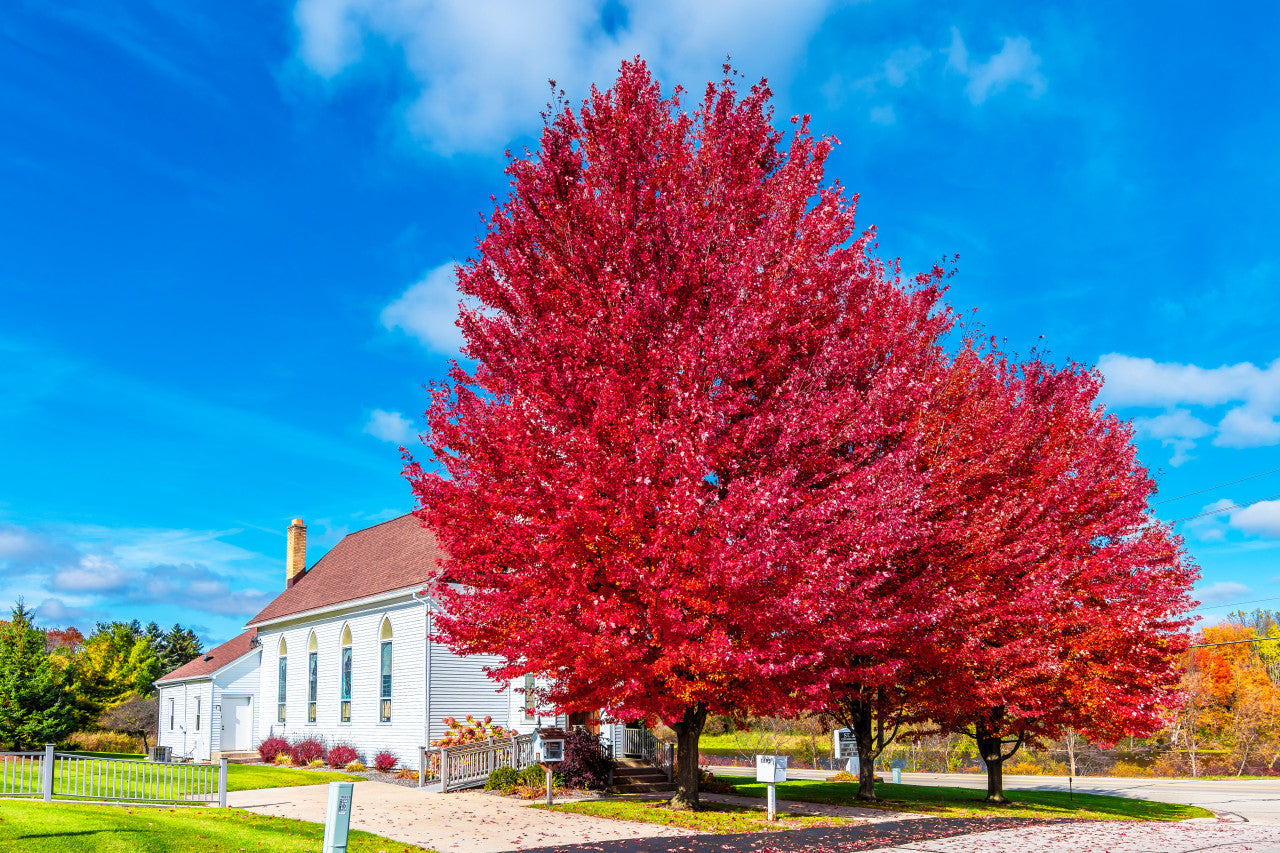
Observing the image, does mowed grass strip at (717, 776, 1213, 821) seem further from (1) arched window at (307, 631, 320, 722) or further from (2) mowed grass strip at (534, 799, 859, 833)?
(1) arched window at (307, 631, 320, 722)

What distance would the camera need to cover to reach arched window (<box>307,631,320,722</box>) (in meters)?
31.5

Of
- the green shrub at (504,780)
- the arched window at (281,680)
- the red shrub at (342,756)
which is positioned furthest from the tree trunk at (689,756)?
the arched window at (281,680)

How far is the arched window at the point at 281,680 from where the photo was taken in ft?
112

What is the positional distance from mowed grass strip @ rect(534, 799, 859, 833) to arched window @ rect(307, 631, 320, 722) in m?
16.7

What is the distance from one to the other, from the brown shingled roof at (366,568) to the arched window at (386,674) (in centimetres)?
125

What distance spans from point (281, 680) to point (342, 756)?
8.75 m

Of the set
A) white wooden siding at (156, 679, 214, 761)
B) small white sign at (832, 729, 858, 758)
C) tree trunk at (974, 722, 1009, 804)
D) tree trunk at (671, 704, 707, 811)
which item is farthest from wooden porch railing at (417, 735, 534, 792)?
white wooden siding at (156, 679, 214, 761)

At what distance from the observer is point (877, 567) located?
634 inches

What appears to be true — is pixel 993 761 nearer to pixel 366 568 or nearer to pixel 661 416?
pixel 661 416

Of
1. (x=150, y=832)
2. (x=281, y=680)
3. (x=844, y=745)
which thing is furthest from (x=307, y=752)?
(x=844, y=745)

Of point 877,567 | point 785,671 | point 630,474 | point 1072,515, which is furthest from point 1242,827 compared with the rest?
point 630,474

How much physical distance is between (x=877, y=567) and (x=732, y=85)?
944cm

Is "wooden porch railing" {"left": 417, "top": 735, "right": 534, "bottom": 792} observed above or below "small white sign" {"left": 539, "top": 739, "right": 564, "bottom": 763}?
below

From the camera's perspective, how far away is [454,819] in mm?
15617
